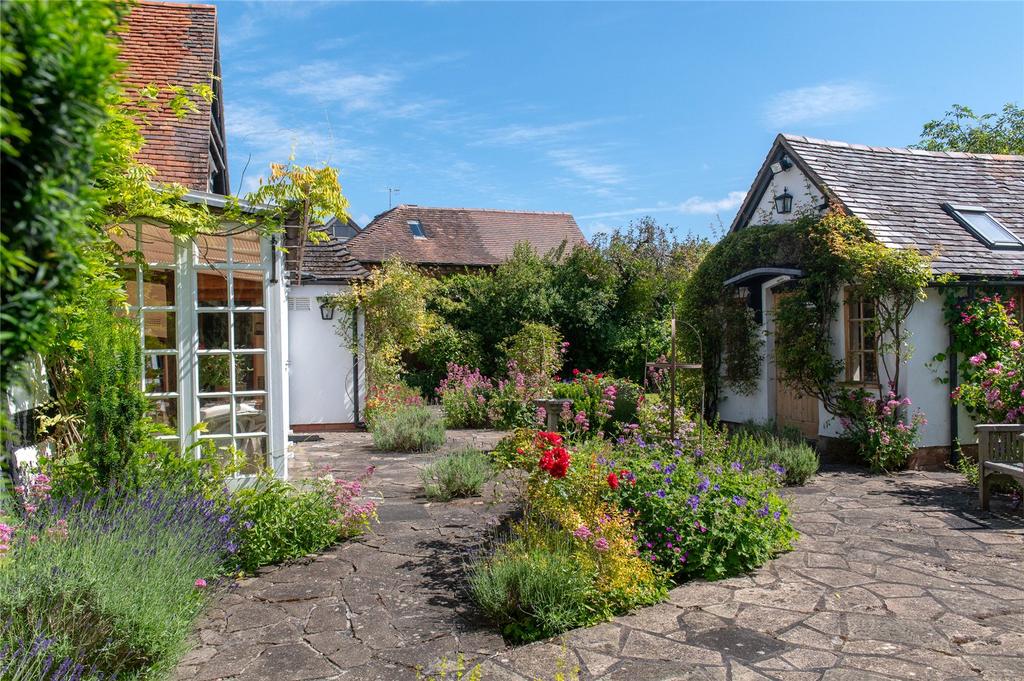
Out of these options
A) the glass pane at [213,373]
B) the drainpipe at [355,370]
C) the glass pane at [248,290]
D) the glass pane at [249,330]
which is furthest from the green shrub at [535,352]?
the glass pane at [213,373]

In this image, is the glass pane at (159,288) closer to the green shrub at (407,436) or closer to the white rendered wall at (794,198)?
the green shrub at (407,436)

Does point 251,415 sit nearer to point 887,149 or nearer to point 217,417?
point 217,417

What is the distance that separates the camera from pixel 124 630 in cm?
357

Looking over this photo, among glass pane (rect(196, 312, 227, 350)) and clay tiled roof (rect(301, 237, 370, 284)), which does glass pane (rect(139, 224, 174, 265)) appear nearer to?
glass pane (rect(196, 312, 227, 350))

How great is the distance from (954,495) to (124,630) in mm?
8401

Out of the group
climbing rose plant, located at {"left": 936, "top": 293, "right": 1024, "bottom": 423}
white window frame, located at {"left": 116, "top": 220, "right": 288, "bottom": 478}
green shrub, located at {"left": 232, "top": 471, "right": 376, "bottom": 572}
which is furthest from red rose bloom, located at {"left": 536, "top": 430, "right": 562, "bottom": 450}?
climbing rose plant, located at {"left": 936, "top": 293, "right": 1024, "bottom": 423}

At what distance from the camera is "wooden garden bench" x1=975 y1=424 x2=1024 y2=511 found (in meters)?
7.56

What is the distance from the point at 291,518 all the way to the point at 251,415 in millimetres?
1618

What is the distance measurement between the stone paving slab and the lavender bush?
1.09ft

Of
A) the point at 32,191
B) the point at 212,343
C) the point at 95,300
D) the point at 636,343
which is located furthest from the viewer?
the point at 636,343

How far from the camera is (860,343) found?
11.2 m

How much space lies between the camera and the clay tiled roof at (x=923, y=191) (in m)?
10.8

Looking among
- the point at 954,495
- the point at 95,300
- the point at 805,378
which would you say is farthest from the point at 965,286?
the point at 95,300

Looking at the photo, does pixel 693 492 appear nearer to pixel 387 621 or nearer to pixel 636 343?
pixel 387 621
